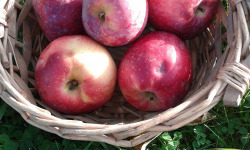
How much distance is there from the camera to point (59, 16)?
139 centimetres

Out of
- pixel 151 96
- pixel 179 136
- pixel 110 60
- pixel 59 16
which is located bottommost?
pixel 179 136

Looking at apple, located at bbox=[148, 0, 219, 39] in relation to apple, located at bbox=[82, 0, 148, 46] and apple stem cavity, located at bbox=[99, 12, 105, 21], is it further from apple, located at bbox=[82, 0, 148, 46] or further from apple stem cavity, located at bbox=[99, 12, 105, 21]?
apple stem cavity, located at bbox=[99, 12, 105, 21]

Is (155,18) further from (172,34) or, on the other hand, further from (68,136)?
(68,136)

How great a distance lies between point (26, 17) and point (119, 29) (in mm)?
584

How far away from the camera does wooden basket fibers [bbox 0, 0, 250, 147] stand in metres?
1.08

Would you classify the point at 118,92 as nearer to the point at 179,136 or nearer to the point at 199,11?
the point at 179,136

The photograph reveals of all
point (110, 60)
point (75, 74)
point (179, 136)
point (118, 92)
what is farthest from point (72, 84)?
point (179, 136)

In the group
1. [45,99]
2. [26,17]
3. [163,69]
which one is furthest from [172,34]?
[26,17]

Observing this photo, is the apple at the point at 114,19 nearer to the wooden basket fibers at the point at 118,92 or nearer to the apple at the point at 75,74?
the apple at the point at 75,74

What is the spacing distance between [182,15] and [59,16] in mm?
539

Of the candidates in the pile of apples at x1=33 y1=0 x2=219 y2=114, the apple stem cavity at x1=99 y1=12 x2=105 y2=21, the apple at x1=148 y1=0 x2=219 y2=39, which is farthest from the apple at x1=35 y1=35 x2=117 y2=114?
the apple at x1=148 y1=0 x2=219 y2=39

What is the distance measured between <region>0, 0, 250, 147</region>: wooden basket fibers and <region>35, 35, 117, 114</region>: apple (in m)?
0.07

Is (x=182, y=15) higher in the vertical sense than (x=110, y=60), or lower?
higher

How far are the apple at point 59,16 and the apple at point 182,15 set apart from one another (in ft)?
1.09
